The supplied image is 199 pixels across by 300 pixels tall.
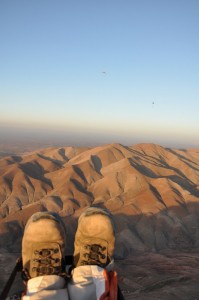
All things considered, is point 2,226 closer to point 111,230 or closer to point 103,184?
point 103,184

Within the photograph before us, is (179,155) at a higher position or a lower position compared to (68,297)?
lower

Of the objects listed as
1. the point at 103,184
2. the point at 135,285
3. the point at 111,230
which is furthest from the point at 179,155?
the point at 111,230

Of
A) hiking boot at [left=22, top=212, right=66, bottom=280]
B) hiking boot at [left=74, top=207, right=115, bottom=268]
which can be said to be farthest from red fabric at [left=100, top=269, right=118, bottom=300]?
hiking boot at [left=22, top=212, right=66, bottom=280]

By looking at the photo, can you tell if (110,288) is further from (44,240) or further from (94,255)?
(44,240)

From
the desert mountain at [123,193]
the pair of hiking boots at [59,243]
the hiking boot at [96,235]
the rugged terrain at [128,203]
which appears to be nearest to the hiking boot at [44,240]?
the pair of hiking boots at [59,243]

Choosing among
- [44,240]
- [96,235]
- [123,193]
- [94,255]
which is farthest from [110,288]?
[123,193]

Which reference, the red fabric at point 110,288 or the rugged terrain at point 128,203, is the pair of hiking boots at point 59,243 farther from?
the rugged terrain at point 128,203

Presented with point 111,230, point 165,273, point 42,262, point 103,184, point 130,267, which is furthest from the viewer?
point 103,184
